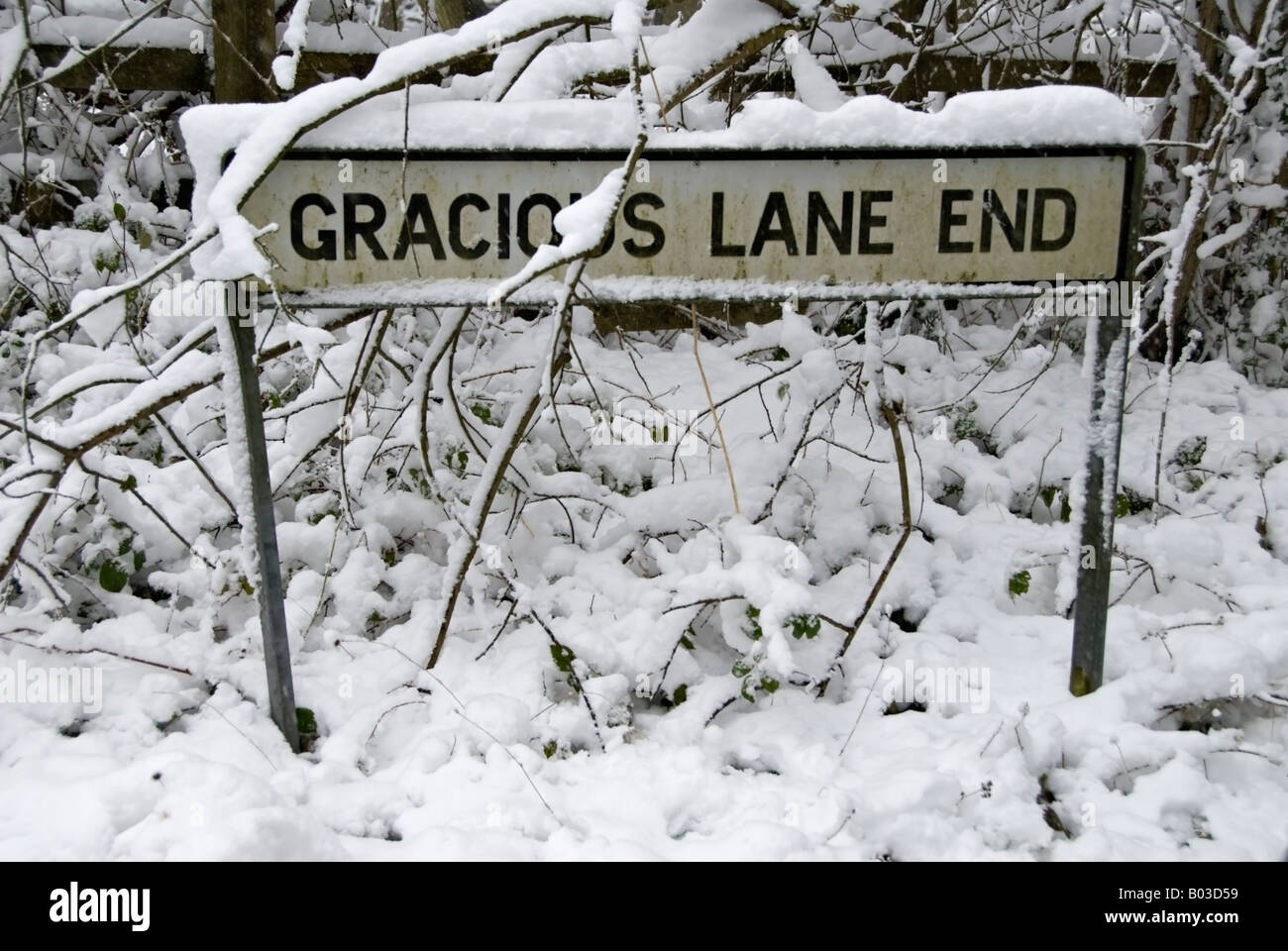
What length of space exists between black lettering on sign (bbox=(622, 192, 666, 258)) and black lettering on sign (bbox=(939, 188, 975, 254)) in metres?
0.53

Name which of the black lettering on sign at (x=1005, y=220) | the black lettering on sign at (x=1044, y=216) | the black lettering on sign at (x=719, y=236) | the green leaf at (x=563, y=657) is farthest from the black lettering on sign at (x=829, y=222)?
the green leaf at (x=563, y=657)

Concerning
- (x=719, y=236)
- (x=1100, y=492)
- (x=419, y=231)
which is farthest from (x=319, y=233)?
(x=1100, y=492)

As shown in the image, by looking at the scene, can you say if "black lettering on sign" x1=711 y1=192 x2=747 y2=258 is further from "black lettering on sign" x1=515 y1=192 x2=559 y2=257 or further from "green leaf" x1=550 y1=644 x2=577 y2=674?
"green leaf" x1=550 y1=644 x2=577 y2=674

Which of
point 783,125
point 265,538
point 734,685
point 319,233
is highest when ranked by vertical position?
point 783,125

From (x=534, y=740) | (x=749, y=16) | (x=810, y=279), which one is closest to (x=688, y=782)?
(x=534, y=740)

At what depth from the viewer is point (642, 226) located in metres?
1.80

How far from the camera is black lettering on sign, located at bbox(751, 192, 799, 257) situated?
5.88 ft

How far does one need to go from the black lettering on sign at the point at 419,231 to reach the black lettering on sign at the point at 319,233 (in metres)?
0.04

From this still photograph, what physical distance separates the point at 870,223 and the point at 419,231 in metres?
0.85

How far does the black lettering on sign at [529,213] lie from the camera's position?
1.77 m

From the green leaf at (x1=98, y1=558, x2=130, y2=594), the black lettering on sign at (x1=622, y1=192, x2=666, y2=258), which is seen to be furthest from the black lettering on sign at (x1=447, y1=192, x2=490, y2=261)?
the green leaf at (x1=98, y1=558, x2=130, y2=594)

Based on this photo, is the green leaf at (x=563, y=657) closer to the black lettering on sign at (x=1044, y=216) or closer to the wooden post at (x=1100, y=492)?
the wooden post at (x=1100, y=492)

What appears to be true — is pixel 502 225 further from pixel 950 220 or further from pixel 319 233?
pixel 950 220
